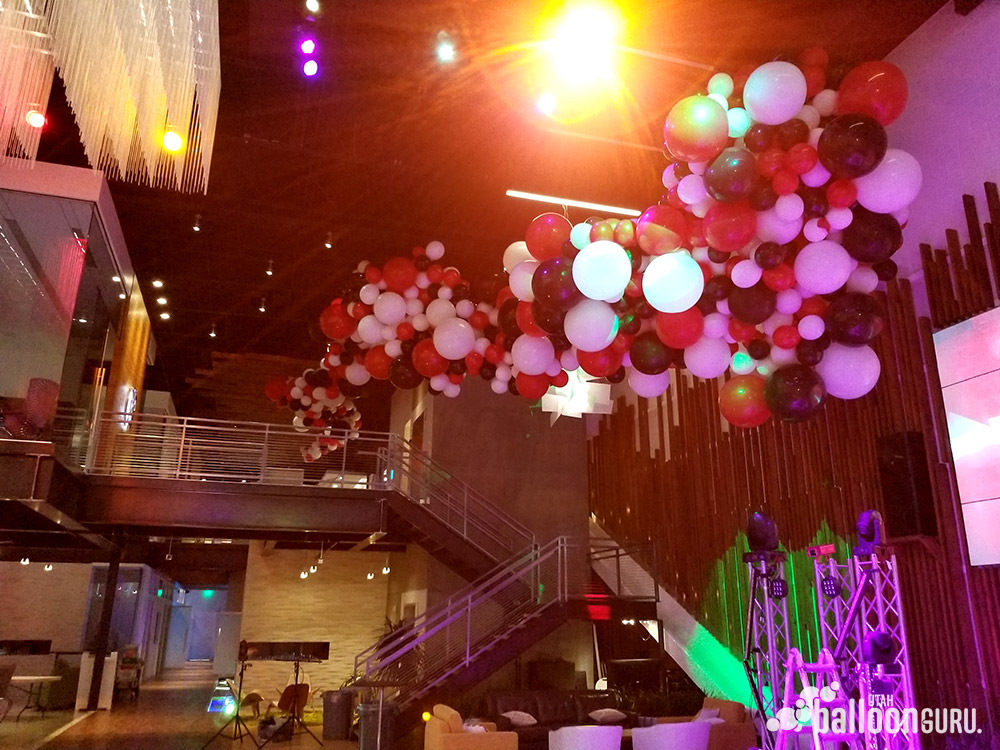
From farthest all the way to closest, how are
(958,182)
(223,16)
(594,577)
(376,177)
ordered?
(594,577) → (376,177) → (958,182) → (223,16)

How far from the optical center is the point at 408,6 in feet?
20.4

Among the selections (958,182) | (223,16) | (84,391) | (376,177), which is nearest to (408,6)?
(223,16)

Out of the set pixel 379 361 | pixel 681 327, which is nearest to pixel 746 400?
pixel 681 327

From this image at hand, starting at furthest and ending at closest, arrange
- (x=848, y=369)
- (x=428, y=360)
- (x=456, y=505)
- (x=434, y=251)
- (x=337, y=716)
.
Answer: (x=456, y=505)
(x=337, y=716)
(x=434, y=251)
(x=428, y=360)
(x=848, y=369)

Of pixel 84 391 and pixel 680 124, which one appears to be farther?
pixel 84 391

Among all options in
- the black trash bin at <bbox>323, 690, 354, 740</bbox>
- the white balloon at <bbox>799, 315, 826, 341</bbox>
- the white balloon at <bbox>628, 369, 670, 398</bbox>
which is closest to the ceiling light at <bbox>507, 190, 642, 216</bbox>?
the white balloon at <bbox>628, 369, 670, 398</bbox>

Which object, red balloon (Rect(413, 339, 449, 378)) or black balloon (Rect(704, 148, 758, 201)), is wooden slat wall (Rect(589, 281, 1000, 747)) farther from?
red balloon (Rect(413, 339, 449, 378))

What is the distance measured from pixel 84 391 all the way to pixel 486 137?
19.9 ft

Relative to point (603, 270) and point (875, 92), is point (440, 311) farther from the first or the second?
point (875, 92)

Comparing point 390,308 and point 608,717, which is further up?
point 390,308

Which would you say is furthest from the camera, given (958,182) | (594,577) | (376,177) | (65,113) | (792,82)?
(594,577)

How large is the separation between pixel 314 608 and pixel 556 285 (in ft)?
37.8

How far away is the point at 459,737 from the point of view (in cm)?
692

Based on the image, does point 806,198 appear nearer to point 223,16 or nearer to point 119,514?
point 223,16
